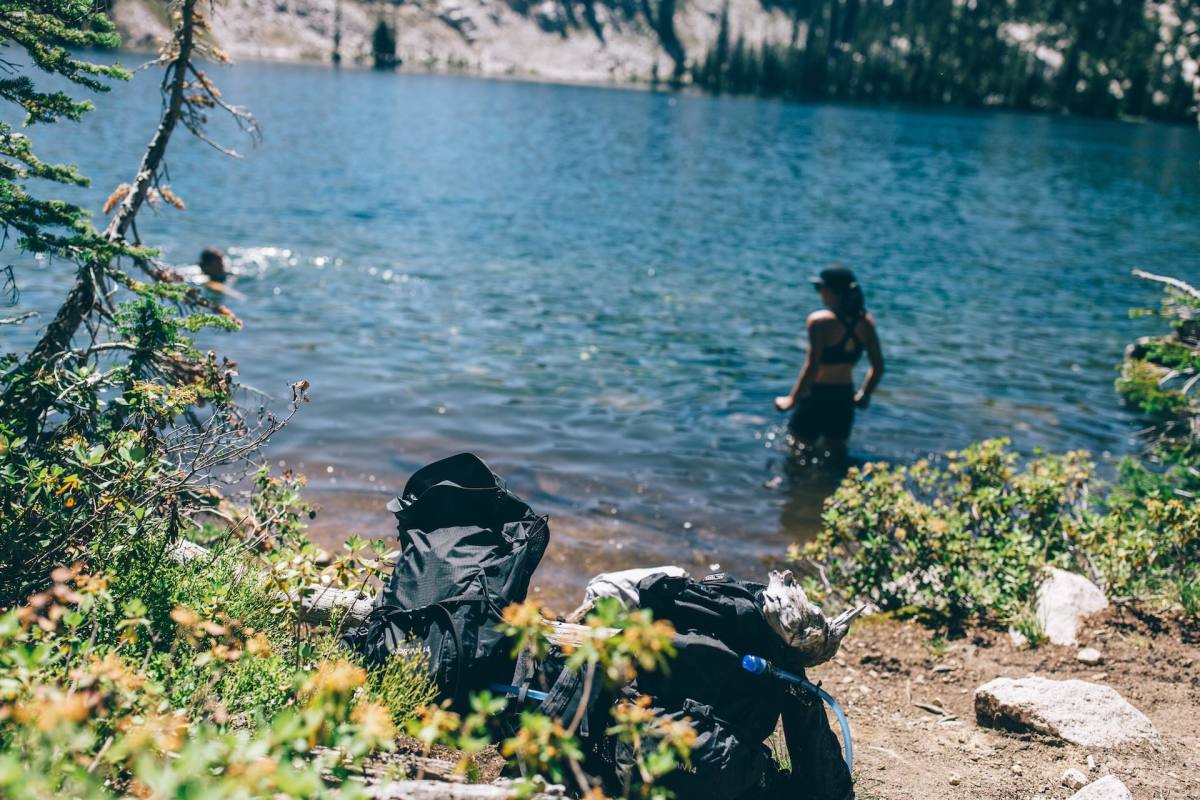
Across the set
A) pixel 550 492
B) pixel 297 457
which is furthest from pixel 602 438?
pixel 297 457

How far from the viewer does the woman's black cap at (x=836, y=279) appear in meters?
9.88

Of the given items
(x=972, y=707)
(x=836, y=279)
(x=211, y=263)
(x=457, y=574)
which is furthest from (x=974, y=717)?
(x=211, y=263)

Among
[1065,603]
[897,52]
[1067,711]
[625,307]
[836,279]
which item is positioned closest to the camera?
[1067,711]

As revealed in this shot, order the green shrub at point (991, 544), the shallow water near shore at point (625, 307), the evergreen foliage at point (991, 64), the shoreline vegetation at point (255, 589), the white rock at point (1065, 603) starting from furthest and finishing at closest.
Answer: the evergreen foliage at point (991, 64), the shallow water near shore at point (625, 307), the green shrub at point (991, 544), the white rock at point (1065, 603), the shoreline vegetation at point (255, 589)

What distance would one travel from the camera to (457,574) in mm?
4793

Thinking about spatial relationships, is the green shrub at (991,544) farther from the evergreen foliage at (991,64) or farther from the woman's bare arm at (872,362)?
the evergreen foliage at (991,64)

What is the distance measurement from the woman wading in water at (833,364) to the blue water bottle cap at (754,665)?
618 centimetres

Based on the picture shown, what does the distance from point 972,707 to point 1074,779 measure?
1.06m

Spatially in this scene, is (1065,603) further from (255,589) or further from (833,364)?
(255,589)

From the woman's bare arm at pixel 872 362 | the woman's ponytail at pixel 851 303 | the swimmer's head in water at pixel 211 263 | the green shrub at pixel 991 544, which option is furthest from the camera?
the swimmer's head in water at pixel 211 263

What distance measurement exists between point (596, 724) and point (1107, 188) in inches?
2108

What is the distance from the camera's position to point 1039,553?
729cm

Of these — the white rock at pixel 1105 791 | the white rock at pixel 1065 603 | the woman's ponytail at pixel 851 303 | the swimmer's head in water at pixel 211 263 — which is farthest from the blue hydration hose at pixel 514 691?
the swimmer's head in water at pixel 211 263

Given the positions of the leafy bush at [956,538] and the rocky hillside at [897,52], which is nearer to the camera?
the leafy bush at [956,538]
